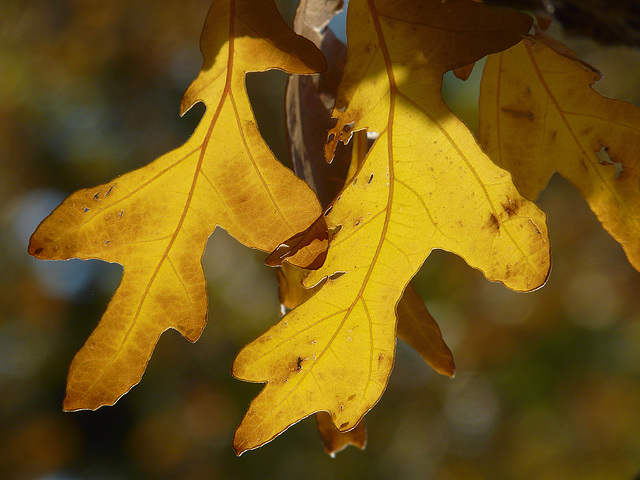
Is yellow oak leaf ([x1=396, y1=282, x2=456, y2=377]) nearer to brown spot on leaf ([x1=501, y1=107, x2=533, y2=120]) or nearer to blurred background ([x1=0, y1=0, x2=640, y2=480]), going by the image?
brown spot on leaf ([x1=501, y1=107, x2=533, y2=120])

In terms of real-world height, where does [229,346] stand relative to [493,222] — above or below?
below

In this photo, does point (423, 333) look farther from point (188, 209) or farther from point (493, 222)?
point (188, 209)

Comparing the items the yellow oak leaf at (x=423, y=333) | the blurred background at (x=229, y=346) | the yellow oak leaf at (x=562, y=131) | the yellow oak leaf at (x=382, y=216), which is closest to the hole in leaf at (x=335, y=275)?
the yellow oak leaf at (x=382, y=216)

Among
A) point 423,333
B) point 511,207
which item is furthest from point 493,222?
point 423,333

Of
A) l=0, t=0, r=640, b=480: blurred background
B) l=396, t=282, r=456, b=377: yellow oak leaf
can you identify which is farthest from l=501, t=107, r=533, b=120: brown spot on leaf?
l=0, t=0, r=640, b=480: blurred background

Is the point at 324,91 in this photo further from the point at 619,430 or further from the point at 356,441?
the point at 619,430

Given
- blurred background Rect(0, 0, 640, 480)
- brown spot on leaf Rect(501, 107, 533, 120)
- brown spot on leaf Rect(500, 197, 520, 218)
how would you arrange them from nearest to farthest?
brown spot on leaf Rect(500, 197, 520, 218)
brown spot on leaf Rect(501, 107, 533, 120)
blurred background Rect(0, 0, 640, 480)

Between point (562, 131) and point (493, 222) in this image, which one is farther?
point (562, 131)

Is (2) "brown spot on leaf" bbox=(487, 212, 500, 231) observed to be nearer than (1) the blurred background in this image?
→ Yes
